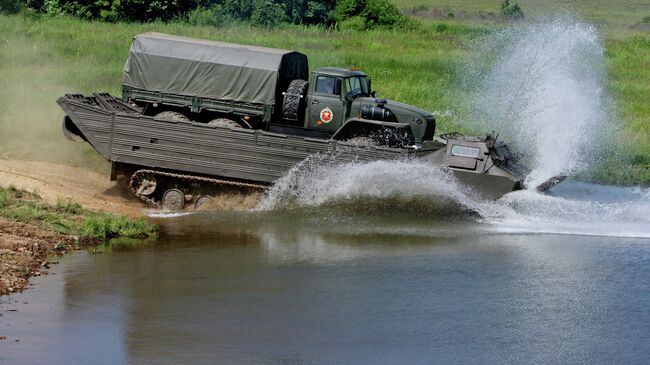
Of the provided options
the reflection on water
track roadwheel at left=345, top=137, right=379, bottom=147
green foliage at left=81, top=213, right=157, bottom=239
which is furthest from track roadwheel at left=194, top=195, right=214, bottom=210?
track roadwheel at left=345, top=137, right=379, bottom=147

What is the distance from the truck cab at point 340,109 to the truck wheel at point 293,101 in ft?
0.47

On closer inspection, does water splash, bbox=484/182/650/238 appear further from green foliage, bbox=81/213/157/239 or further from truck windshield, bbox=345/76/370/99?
green foliage, bbox=81/213/157/239

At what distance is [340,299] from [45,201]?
21.1 ft

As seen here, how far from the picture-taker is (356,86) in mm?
18672

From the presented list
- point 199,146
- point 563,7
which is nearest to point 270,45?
point 199,146

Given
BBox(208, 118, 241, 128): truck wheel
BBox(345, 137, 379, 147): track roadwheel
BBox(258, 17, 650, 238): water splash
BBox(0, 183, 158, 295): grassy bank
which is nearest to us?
BBox(0, 183, 158, 295): grassy bank

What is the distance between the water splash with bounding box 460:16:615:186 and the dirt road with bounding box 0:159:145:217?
23.8ft

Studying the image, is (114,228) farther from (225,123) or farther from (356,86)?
(356,86)

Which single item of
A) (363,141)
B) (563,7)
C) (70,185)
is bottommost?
(70,185)

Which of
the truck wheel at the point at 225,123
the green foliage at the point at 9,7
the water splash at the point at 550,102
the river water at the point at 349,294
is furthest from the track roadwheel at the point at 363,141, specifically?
the green foliage at the point at 9,7

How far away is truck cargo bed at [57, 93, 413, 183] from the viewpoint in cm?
1730

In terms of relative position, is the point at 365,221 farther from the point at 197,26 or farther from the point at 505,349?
the point at 197,26

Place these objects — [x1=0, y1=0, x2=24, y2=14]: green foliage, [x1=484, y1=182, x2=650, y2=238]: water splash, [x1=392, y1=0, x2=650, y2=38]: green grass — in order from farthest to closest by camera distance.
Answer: [x1=392, y1=0, x2=650, y2=38]: green grass < [x1=0, y1=0, x2=24, y2=14]: green foliage < [x1=484, y1=182, x2=650, y2=238]: water splash

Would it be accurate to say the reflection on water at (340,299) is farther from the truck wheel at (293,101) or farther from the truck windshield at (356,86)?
the truck windshield at (356,86)
